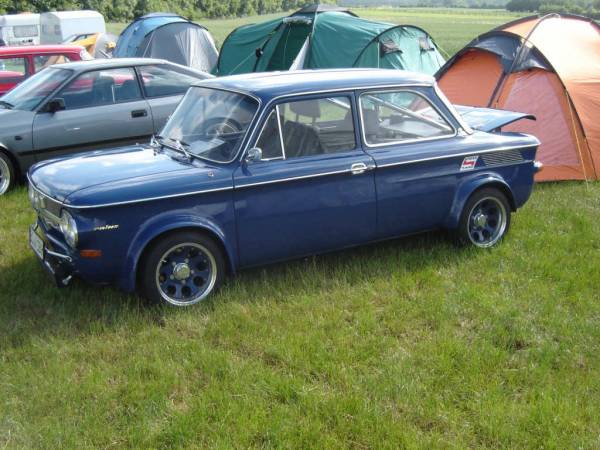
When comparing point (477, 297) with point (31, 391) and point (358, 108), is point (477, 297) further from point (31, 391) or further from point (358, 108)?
point (31, 391)

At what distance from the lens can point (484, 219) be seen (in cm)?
577

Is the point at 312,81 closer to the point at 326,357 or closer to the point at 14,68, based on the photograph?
the point at 326,357

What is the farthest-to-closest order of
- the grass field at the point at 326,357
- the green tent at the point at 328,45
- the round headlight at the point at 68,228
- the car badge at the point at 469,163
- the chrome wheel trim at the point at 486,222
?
the green tent at the point at 328,45
the chrome wheel trim at the point at 486,222
the car badge at the point at 469,163
the round headlight at the point at 68,228
the grass field at the point at 326,357

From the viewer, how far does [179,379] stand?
386 centimetres

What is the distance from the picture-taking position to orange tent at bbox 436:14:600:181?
7914mm

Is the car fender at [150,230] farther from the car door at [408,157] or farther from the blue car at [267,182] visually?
the car door at [408,157]

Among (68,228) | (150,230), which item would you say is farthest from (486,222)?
(68,228)

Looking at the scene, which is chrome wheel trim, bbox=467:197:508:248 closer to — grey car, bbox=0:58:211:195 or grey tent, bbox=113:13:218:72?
grey car, bbox=0:58:211:195

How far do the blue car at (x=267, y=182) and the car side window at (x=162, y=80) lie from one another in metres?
2.93

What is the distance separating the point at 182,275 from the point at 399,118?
2.21m

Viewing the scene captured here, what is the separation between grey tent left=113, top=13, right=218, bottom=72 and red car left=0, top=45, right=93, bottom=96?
586 cm

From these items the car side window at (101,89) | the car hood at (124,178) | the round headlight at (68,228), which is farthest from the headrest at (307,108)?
the car side window at (101,89)

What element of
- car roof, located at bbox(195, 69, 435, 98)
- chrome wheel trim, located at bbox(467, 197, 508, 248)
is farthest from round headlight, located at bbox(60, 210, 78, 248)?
chrome wheel trim, located at bbox(467, 197, 508, 248)

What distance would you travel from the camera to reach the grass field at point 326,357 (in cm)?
340
